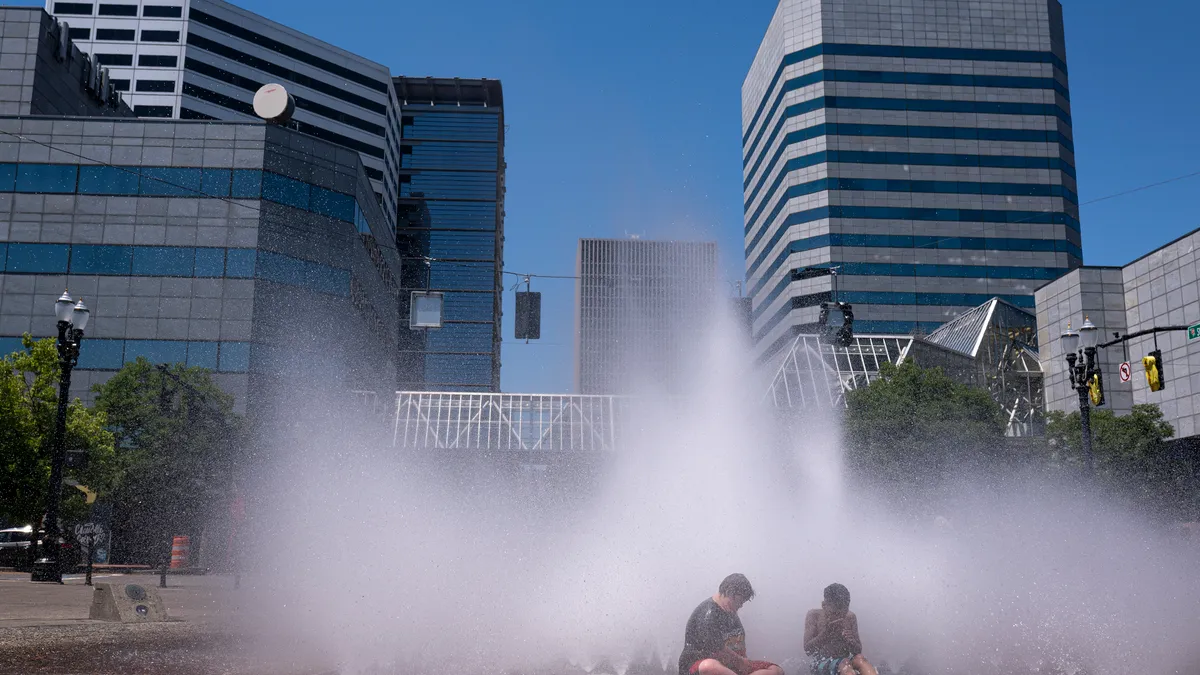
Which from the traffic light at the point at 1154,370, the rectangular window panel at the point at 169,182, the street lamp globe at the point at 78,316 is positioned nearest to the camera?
the traffic light at the point at 1154,370

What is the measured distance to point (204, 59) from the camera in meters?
89.9

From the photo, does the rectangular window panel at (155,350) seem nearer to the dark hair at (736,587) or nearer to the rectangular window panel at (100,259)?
the rectangular window panel at (100,259)

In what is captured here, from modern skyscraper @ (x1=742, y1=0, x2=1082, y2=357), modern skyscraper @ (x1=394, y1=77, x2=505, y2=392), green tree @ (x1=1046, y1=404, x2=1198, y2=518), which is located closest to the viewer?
green tree @ (x1=1046, y1=404, x2=1198, y2=518)

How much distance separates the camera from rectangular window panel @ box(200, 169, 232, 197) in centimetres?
4447

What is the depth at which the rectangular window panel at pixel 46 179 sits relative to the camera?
144ft

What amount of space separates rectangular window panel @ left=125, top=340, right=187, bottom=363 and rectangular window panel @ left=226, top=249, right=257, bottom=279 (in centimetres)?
390

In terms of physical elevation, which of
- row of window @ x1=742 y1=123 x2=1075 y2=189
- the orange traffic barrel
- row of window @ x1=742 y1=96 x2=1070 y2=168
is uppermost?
row of window @ x1=742 y1=96 x2=1070 y2=168

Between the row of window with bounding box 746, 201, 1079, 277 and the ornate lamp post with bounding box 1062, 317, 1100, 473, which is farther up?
the row of window with bounding box 746, 201, 1079, 277

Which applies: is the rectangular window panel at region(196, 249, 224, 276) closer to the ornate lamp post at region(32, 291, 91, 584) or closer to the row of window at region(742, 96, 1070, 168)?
the ornate lamp post at region(32, 291, 91, 584)

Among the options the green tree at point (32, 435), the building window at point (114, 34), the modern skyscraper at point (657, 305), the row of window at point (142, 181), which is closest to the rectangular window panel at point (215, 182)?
the row of window at point (142, 181)

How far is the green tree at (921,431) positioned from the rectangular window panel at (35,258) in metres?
35.8

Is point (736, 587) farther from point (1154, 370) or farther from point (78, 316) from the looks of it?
point (78, 316)

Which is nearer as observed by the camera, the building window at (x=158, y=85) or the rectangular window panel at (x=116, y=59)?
the building window at (x=158, y=85)

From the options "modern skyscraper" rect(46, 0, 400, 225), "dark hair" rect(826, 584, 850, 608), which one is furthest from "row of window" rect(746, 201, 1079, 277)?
"dark hair" rect(826, 584, 850, 608)
